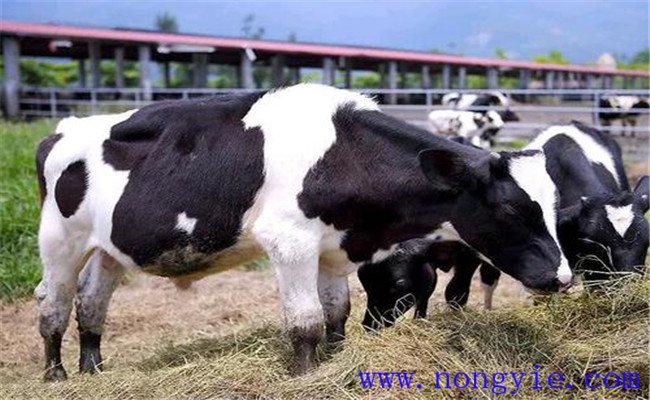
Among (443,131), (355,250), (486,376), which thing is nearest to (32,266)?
(355,250)

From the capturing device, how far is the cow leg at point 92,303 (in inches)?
190

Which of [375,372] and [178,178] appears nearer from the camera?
[375,372]

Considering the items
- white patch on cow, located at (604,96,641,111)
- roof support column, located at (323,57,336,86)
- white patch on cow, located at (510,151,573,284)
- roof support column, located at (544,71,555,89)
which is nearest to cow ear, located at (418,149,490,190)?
white patch on cow, located at (510,151,573,284)

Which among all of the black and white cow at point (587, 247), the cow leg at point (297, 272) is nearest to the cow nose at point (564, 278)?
the black and white cow at point (587, 247)

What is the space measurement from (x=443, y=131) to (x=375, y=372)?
12.7 m

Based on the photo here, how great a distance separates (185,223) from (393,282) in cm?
141

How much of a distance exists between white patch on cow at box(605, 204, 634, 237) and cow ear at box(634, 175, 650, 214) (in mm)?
119

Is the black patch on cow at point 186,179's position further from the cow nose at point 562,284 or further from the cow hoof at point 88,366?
the cow nose at point 562,284

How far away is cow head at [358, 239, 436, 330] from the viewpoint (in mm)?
4777

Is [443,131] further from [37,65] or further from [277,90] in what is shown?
[37,65]

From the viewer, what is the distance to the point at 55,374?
188 inches

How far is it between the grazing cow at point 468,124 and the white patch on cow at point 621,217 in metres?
11.2

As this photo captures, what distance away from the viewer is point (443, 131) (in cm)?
1605

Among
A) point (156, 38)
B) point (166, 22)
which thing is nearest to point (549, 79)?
point (156, 38)
